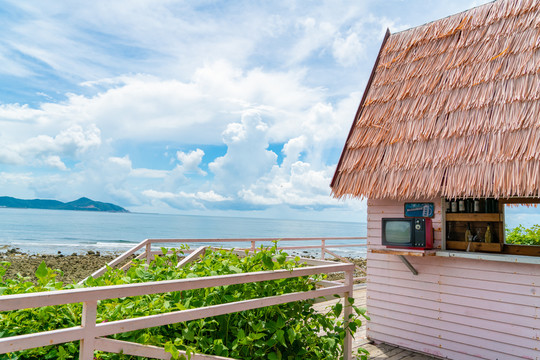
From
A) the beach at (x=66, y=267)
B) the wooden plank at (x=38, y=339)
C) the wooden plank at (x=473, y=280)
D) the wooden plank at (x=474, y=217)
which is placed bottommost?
the beach at (x=66, y=267)

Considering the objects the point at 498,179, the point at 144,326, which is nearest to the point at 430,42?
the point at 498,179

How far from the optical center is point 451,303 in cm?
455

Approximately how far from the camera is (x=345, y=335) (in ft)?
9.85

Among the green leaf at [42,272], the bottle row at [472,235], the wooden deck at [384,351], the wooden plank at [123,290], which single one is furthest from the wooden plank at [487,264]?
the green leaf at [42,272]

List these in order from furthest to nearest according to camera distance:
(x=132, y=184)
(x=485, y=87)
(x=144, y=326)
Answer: (x=132, y=184) → (x=485, y=87) → (x=144, y=326)

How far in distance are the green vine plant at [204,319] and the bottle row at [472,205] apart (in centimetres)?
238

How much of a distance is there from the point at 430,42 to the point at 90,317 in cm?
558

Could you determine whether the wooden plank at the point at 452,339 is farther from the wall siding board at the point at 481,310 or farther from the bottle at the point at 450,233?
the bottle at the point at 450,233

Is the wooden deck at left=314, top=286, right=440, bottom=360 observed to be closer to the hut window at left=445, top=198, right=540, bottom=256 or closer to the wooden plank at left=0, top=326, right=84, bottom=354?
the hut window at left=445, top=198, right=540, bottom=256

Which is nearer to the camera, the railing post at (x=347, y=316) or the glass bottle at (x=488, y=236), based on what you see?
the railing post at (x=347, y=316)

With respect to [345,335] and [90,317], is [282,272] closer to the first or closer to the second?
[345,335]

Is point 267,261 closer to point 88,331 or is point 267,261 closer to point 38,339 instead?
point 88,331

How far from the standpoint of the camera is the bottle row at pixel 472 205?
181 inches

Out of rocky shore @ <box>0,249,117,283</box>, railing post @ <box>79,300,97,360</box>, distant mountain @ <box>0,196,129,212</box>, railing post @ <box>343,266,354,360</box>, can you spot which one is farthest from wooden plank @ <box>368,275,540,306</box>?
distant mountain @ <box>0,196,129,212</box>
